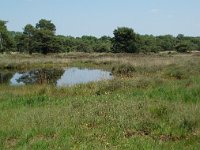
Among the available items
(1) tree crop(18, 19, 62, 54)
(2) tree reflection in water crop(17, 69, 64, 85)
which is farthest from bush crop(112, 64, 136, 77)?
(1) tree crop(18, 19, 62, 54)

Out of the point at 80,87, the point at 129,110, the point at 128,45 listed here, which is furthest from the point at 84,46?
the point at 129,110

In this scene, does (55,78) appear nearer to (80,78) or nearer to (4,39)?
(80,78)

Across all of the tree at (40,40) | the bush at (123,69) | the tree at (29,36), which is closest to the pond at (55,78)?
the bush at (123,69)

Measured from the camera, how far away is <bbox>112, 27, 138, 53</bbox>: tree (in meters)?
81.0

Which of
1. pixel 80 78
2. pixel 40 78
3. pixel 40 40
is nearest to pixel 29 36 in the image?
pixel 40 40

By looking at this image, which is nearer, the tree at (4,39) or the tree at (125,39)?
the tree at (125,39)

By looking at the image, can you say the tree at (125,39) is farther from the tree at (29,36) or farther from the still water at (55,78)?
the still water at (55,78)

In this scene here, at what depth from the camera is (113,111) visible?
1090cm

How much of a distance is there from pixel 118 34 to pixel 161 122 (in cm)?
7194

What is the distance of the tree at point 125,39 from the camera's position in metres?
81.0

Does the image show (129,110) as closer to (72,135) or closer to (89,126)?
(89,126)

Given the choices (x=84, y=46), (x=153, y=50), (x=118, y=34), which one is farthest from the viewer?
(x=84, y=46)

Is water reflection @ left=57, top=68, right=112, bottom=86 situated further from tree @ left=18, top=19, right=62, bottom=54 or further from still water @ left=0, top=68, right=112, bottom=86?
tree @ left=18, top=19, right=62, bottom=54

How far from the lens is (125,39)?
269 feet
